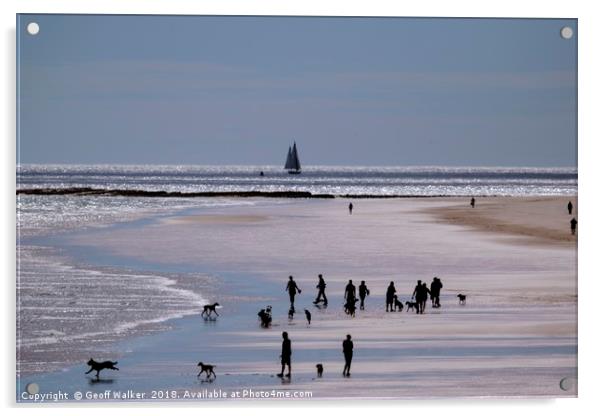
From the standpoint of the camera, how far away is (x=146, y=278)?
19281mm

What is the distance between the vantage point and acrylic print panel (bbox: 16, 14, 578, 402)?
1365cm

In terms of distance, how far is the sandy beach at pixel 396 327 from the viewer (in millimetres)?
13633

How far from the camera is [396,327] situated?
581 inches

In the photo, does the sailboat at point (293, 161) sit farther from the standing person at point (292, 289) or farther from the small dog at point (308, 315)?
the small dog at point (308, 315)

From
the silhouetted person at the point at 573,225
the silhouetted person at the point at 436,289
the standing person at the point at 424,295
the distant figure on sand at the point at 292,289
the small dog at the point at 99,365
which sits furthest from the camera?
the distant figure on sand at the point at 292,289

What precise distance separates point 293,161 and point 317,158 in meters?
0.29

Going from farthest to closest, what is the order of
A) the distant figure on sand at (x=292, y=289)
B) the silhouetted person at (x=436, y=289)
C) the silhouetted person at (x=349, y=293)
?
1. the silhouetted person at (x=349, y=293)
2. the distant figure on sand at (x=292, y=289)
3. the silhouetted person at (x=436, y=289)

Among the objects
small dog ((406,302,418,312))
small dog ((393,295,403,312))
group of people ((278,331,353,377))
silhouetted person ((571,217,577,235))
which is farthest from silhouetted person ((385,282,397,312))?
silhouetted person ((571,217,577,235))

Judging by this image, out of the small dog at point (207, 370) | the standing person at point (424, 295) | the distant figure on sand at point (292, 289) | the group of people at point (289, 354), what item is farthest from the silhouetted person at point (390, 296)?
the small dog at point (207, 370)

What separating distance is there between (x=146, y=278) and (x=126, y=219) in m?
16.3

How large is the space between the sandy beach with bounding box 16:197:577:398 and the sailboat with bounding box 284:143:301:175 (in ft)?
4.10

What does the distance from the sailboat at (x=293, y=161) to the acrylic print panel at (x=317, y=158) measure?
48 mm

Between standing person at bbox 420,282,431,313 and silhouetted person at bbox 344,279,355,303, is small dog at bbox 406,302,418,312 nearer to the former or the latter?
standing person at bbox 420,282,431,313
